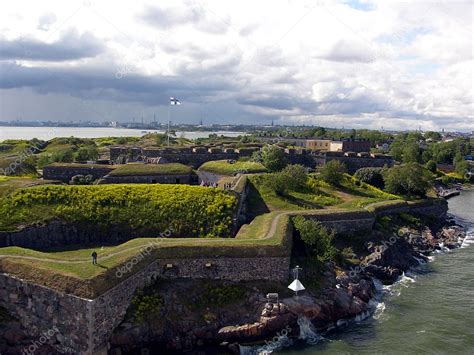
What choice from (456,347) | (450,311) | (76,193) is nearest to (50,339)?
(76,193)

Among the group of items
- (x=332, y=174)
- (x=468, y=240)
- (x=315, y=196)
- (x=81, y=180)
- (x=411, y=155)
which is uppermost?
(x=332, y=174)

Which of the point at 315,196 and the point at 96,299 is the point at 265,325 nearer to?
the point at 96,299

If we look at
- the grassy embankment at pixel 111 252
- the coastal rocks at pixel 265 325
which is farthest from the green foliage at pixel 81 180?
the coastal rocks at pixel 265 325

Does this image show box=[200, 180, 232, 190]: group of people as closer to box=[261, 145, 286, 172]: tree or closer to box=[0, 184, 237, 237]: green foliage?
box=[0, 184, 237, 237]: green foliage

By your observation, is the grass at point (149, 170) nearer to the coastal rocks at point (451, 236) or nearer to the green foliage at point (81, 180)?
the green foliage at point (81, 180)

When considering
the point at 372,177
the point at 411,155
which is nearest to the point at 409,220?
the point at 372,177

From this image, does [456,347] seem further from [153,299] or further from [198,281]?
[153,299]
